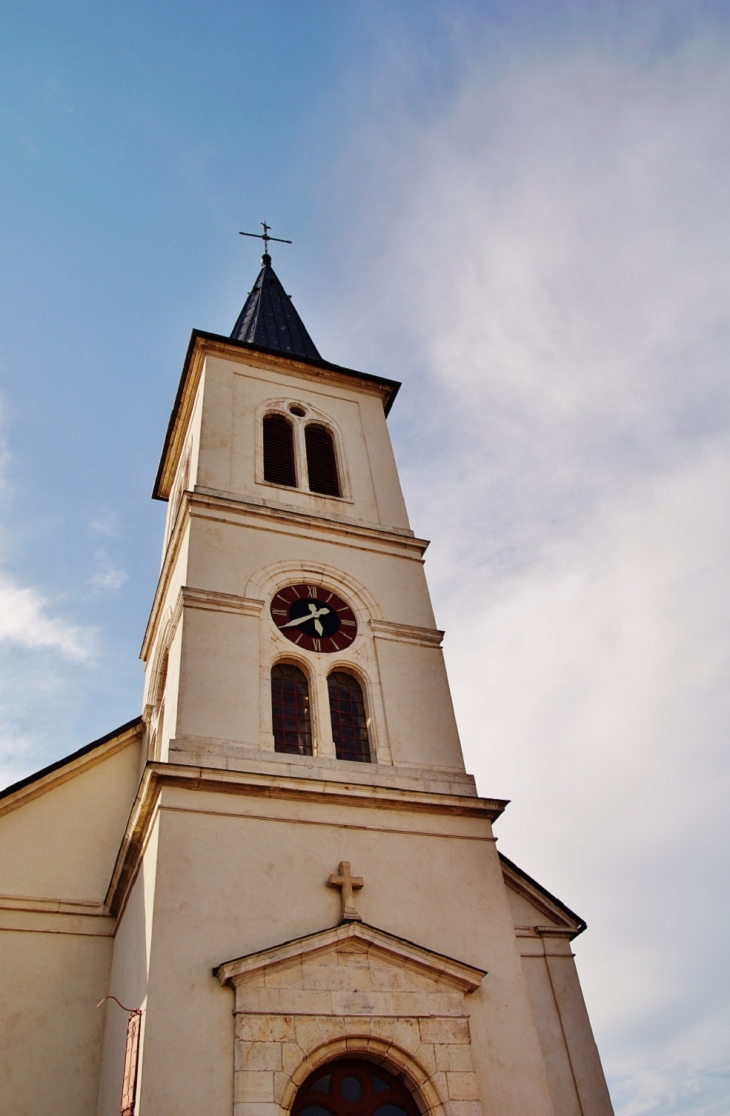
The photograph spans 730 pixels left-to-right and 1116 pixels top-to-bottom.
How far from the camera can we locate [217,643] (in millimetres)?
14305

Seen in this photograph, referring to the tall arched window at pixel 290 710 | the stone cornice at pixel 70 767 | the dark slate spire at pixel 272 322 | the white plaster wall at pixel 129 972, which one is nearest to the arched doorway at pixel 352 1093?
the white plaster wall at pixel 129 972

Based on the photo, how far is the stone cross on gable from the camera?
11531mm

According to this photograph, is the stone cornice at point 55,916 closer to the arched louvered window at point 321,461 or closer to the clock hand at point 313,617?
the clock hand at point 313,617

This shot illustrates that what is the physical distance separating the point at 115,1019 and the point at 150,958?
2.50m

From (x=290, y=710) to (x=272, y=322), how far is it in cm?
1491

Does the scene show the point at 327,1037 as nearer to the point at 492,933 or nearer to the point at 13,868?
the point at 492,933

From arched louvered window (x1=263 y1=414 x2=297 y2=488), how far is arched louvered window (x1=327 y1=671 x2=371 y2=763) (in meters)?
5.28

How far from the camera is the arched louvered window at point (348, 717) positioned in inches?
556

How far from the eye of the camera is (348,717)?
14.6 metres

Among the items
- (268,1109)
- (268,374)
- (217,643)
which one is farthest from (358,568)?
(268,1109)

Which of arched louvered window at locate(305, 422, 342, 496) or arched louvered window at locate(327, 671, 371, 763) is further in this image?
arched louvered window at locate(305, 422, 342, 496)

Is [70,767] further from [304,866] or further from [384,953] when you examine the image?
[384,953]

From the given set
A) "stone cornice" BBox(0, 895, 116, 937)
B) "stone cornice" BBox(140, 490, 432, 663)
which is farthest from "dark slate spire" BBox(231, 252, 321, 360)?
"stone cornice" BBox(0, 895, 116, 937)

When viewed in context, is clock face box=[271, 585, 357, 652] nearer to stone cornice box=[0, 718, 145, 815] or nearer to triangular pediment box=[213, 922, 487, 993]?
stone cornice box=[0, 718, 145, 815]
